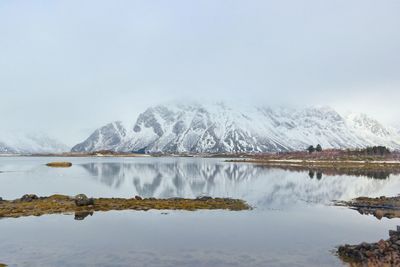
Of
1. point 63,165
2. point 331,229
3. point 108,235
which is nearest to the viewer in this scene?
point 108,235

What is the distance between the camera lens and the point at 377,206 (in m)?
64.0

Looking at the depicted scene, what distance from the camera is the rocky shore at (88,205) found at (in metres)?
56.9

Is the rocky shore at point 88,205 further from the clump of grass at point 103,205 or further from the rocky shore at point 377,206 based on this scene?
the rocky shore at point 377,206

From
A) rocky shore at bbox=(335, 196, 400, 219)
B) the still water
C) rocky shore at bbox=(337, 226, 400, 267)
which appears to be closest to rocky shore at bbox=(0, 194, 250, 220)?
the still water

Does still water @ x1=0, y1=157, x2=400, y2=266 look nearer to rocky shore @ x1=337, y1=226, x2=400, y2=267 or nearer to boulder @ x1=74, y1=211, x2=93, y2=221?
boulder @ x1=74, y1=211, x2=93, y2=221

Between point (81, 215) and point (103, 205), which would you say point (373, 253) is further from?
point (103, 205)

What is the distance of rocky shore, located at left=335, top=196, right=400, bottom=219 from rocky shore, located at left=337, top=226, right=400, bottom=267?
20701 millimetres

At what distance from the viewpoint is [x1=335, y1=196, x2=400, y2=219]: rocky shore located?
5687 cm

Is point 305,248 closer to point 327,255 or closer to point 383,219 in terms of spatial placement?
point 327,255

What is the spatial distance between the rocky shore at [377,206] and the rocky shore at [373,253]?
67.9ft

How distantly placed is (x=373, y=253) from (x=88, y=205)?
1583 inches

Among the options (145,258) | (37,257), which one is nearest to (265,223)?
(145,258)

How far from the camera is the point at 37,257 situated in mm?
34312

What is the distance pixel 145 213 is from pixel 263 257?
25.2 m
